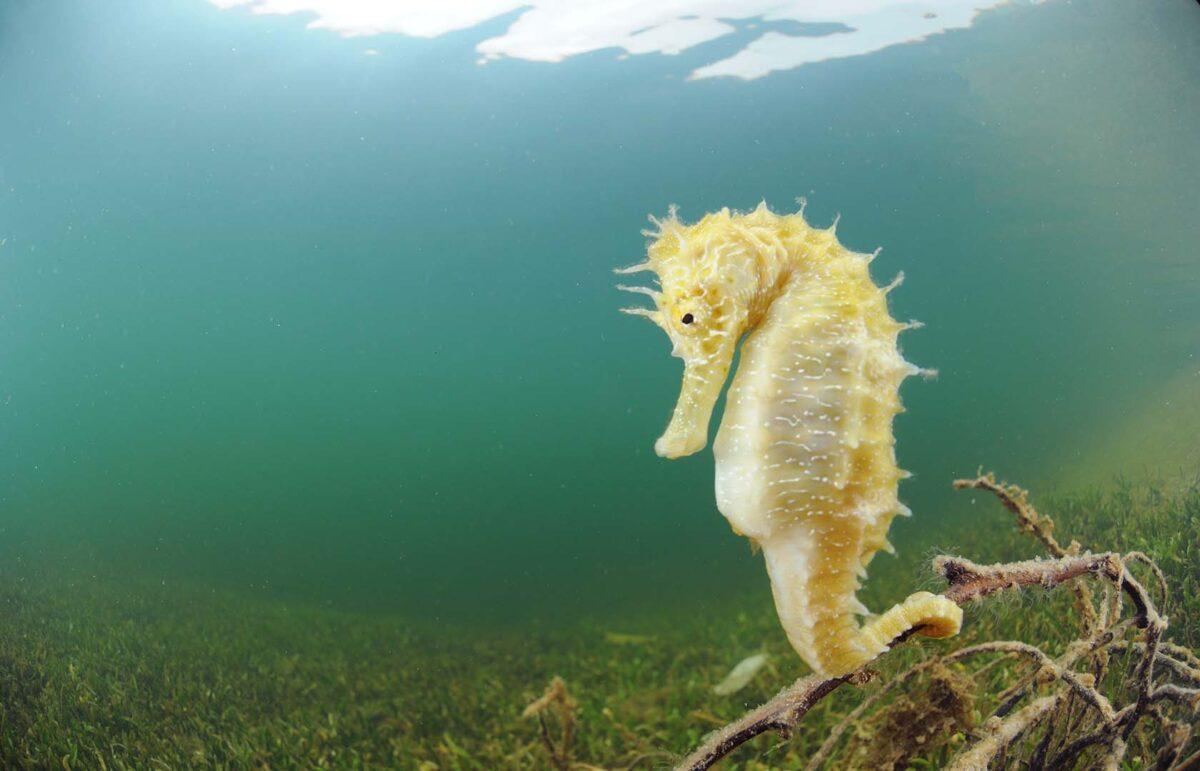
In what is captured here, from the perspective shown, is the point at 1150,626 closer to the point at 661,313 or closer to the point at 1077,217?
the point at 661,313

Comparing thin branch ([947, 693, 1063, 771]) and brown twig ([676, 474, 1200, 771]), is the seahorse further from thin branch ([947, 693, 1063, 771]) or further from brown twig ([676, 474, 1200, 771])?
thin branch ([947, 693, 1063, 771])

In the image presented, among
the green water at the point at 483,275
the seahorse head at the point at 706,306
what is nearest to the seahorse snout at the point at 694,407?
the seahorse head at the point at 706,306

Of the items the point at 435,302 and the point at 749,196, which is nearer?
the point at 749,196

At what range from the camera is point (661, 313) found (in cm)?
118

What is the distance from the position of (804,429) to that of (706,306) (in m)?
0.27

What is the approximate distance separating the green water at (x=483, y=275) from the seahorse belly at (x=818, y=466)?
9.54 feet

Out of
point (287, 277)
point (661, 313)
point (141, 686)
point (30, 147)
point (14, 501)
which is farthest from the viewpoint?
point (287, 277)

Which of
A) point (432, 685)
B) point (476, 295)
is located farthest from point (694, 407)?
point (476, 295)

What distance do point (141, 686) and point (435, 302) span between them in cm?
1802

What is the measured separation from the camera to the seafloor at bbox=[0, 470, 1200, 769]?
2.86 m

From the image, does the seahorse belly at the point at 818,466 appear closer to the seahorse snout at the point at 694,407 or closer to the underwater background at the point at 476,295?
the seahorse snout at the point at 694,407

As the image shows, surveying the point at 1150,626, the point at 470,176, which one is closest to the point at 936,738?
the point at 1150,626

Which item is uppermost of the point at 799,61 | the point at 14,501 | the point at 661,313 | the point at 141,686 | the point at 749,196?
the point at 799,61

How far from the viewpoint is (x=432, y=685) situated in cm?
450
